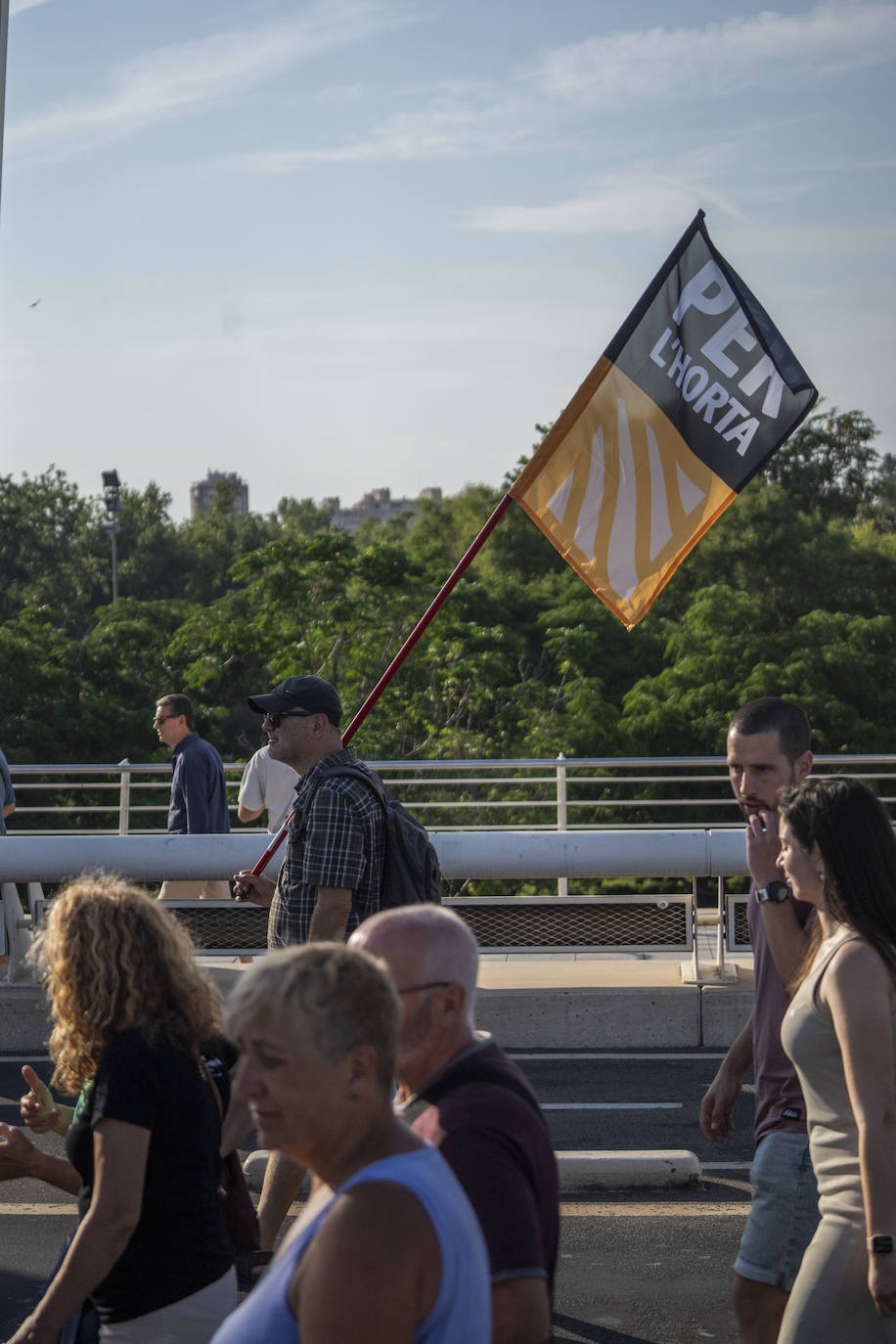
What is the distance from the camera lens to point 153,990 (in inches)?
117

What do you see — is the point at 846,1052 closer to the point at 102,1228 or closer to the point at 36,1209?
the point at 102,1228

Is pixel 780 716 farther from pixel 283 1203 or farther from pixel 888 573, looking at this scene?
pixel 888 573

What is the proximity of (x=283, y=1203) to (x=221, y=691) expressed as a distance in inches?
1136

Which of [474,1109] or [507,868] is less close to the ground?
[474,1109]

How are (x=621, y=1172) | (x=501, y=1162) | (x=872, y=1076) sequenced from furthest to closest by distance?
(x=621, y=1172)
(x=872, y=1076)
(x=501, y=1162)

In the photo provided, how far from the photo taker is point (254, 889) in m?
5.06

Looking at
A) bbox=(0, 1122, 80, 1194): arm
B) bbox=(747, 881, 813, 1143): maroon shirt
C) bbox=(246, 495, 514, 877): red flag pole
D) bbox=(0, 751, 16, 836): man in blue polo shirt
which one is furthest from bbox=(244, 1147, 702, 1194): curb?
bbox=(0, 751, 16, 836): man in blue polo shirt

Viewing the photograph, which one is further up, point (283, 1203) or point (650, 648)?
point (650, 648)

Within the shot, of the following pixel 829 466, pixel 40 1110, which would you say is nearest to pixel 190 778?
pixel 40 1110

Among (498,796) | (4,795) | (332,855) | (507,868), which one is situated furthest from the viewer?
(498,796)

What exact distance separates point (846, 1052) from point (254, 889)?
256cm

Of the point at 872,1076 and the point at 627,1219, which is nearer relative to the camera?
the point at 872,1076

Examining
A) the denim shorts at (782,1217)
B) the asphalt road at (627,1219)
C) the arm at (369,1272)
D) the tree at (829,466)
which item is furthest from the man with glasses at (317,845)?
the tree at (829,466)

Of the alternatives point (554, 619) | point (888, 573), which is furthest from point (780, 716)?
point (888, 573)
